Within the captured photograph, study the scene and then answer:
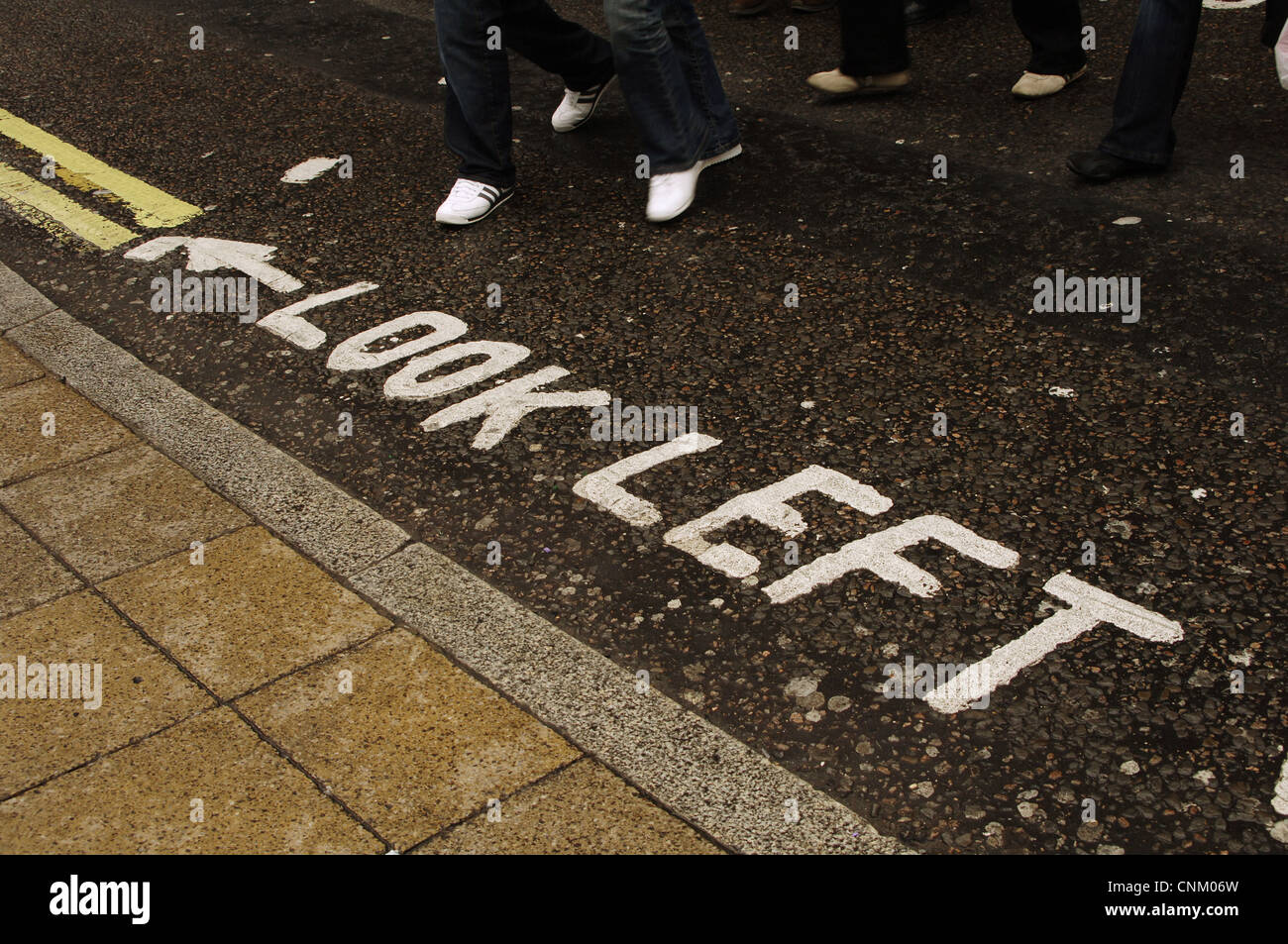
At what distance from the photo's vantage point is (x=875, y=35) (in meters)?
5.49

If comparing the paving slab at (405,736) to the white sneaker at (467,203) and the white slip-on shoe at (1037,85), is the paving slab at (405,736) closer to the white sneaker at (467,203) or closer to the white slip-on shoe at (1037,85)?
the white sneaker at (467,203)

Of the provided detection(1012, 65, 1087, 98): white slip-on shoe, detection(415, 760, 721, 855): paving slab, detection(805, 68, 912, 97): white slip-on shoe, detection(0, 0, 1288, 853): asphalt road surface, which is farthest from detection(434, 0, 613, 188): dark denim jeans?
detection(415, 760, 721, 855): paving slab

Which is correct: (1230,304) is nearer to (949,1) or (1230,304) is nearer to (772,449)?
(772,449)

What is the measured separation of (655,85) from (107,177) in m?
2.55

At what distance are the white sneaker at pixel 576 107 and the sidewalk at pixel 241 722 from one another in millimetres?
2884

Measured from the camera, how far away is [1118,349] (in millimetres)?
3719

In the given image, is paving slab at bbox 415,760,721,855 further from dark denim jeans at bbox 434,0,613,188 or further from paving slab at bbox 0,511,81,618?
dark denim jeans at bbox 434,0,613,188

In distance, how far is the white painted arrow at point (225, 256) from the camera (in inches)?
185

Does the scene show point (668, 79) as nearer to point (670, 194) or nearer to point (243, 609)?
point (670, 194)

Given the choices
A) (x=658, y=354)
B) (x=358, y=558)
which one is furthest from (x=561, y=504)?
(x=658, y=354)

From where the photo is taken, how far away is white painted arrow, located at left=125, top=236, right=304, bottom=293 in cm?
469

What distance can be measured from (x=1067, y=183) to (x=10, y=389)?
3566 millimetres

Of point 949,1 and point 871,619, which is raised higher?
point 949,1

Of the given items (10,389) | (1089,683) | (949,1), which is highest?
(949,1)
